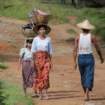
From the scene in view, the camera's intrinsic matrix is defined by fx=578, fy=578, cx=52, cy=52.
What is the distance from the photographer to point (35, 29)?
1151cm

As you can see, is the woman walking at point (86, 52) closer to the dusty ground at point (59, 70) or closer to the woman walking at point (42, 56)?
the dusty ground at point (59, 70)

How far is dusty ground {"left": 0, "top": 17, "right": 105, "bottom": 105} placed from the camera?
11.7m

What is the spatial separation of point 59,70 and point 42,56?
521cm

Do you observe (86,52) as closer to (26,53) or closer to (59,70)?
(26,53)

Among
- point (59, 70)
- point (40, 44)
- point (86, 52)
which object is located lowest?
point (59, 70)

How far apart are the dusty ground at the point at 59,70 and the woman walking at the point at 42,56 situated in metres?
0.36

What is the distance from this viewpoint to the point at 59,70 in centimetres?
1661

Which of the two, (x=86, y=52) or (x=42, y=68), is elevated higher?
(x=86, y=52)

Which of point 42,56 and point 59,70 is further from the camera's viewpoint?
point 59,70

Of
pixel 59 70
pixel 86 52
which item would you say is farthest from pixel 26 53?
pixel 59 70

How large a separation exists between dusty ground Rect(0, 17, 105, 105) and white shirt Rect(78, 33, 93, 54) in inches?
38.9

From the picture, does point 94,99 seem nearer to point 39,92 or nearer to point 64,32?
point 39,92

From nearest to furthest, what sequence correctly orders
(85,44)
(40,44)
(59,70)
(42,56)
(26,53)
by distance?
1. (85,44)
2. (40,44)
3. (42,56)
4. (26,53)
5. (59,70)

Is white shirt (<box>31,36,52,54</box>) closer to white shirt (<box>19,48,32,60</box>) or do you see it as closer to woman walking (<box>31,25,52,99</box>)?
woman walking (<box>31,25,52,99</box>)
